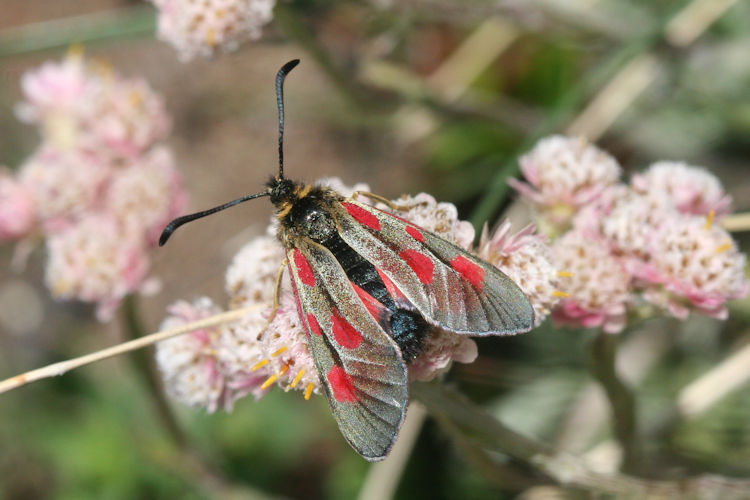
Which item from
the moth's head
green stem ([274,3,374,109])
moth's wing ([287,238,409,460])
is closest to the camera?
moth's wing ([287,238,409,460])

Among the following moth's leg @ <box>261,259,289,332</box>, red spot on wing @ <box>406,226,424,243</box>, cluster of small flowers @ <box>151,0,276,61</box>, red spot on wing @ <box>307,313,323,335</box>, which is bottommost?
red spot on wing @ <box>307,313,323,335</box>

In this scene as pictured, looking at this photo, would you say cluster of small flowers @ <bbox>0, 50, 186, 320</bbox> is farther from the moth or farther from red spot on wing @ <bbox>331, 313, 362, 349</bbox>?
red spot on wing @ <bbox>331, 313, 362, 349</bbox>

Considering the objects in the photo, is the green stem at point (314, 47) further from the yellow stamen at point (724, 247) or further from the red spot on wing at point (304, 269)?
the yellow stamen at point (724, 247)

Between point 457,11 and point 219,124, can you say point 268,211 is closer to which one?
point 219,124

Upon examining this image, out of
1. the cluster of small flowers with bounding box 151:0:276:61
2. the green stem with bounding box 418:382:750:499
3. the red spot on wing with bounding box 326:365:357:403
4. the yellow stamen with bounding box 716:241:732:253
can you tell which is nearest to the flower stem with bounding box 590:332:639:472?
the green stem with bounding box 418:382:750:499

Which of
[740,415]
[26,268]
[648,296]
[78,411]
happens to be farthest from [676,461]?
[26,268]

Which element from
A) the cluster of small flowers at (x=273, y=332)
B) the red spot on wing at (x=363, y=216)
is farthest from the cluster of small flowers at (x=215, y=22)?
the red spot on wing at (x=363, y=216)

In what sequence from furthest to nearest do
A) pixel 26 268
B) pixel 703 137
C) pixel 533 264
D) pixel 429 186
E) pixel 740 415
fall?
pixel 26 268 < pixel 429 186 < pixel 703 137 < pixel 740 415 < pixel 533 264
